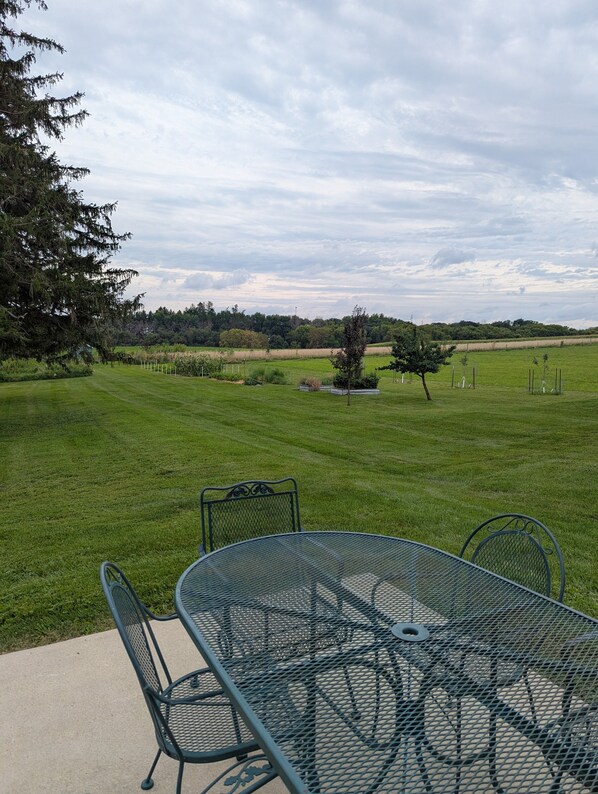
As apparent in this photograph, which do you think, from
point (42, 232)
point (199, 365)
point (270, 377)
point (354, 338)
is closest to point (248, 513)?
point (42, 232)

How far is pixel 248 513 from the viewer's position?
11.1 ft

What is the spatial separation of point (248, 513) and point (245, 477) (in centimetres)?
376

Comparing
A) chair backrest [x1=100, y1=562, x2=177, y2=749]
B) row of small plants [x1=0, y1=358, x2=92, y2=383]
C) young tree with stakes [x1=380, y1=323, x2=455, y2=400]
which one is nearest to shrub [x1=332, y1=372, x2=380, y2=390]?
young tree with stakes [x1=380, y1=323, x2=455, y2=400]

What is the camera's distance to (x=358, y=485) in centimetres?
660

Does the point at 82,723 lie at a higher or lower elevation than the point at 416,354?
lower

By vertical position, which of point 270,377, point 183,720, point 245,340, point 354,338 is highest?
point 245,340

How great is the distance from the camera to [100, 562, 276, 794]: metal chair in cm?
159

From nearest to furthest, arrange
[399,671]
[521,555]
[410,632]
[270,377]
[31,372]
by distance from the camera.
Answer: [399,671] → [410,632] → [521,555] → [270,377] → [31,372]

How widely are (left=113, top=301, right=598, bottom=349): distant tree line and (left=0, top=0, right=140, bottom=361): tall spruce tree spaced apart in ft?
86.3

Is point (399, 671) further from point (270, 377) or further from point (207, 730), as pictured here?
point (270, 377)

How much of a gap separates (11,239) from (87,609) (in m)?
10.3

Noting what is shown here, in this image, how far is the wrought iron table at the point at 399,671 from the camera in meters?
1.26

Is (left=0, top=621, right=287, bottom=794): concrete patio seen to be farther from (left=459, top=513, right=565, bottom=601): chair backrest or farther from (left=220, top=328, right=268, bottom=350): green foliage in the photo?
(left=220, top=328, right=268, bottom=350): green foliage

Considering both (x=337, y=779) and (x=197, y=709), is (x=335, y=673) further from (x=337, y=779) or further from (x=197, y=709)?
(x=197, y=709)
